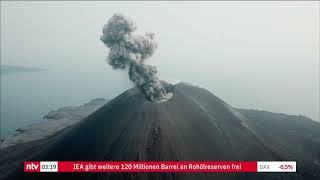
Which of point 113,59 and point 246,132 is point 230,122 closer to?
point 246,132

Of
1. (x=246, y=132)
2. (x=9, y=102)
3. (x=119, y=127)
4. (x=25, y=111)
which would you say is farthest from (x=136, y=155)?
(x=9, y=102)

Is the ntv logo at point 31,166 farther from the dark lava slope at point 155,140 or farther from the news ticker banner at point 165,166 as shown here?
the dark lava slope at point 155,140

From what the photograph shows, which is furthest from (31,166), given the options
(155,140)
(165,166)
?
(165,166)

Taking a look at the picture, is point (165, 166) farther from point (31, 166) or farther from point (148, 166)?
point (31, 166)

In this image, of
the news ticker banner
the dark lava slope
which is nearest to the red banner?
the news ticker banner

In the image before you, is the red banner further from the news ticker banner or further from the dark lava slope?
the dark lava slope
